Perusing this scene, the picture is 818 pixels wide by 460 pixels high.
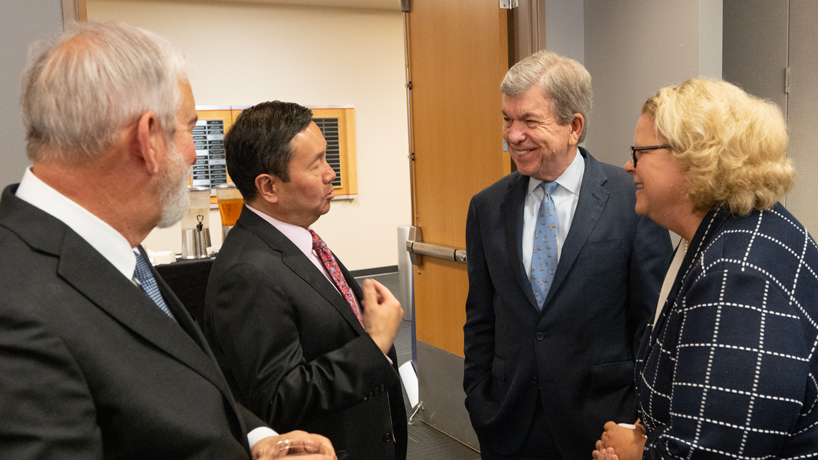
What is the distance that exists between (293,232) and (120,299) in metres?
0.83

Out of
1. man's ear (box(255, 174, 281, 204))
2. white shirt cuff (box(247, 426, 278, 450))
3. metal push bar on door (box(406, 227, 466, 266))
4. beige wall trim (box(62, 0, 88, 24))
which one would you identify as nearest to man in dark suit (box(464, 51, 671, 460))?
man's ear (box(255, 174, 281, 204))

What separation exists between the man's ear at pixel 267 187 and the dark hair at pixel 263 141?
0.04 ft

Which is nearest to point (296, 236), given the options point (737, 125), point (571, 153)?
point (571, 153)

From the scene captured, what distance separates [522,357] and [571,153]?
25.0 inches

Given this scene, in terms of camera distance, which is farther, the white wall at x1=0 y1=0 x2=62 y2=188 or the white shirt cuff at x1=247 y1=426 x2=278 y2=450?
the white wall at x1=0 y1=0 x2=62 y2=188

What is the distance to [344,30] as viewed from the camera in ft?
26.1

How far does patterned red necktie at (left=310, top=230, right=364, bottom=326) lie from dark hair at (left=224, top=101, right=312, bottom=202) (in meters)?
0.22

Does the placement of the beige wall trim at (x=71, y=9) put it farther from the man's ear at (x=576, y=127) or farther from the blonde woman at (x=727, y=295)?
the blonde woman at (x=727, y=295)

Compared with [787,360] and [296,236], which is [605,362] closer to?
[787,360]

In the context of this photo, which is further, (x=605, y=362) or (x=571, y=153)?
(x=571, y=153)

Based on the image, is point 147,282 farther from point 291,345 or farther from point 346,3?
point 346,3

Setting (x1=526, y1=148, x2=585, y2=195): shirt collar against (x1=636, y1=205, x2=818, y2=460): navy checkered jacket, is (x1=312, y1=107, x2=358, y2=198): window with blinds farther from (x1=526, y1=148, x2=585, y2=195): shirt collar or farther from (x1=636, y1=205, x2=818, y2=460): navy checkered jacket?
(x1=636, y1=205, x2=818, y2=460): navy checkered jacket

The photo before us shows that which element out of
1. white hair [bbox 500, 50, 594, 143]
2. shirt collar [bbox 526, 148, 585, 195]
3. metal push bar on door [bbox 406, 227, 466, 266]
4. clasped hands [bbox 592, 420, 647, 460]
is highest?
white hair [bbox 500, 50, 594, 143]

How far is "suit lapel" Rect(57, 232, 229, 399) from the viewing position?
82 cm
